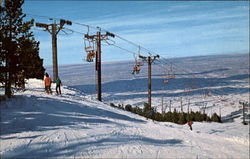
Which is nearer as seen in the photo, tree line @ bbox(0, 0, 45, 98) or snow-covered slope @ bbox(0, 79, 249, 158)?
snow-covered slope @ bbox(0, 79, 249, 158)

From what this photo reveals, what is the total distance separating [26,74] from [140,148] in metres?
9.14


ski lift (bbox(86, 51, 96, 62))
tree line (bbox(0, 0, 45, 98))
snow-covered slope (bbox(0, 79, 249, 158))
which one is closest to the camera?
snow-covered slope (bbox(0, 79, 249, 158))

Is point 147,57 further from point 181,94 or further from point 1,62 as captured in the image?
point 181,94

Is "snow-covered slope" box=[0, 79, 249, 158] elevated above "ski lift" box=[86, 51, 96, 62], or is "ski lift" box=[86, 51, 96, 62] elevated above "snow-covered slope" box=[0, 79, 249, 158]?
"ski lift" box=[86, 51, 96, 62]

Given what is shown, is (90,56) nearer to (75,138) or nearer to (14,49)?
(14,49)

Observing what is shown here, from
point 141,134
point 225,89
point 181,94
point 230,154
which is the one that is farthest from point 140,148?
point 225,89

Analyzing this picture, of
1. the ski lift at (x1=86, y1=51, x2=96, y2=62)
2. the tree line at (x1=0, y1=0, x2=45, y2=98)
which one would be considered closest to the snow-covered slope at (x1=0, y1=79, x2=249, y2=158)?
the tree line at (x1=0, y1=0, x2=45, y2=98)

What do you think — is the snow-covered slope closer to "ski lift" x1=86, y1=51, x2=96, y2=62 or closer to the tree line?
the tree line

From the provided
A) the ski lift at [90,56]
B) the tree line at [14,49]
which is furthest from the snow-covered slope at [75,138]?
the ski lift at [90,56]

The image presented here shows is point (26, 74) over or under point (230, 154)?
over

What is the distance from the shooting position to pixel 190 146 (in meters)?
13.1

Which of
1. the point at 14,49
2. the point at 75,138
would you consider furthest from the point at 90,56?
the point at 75,138

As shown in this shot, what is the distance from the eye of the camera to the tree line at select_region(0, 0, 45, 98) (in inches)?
584

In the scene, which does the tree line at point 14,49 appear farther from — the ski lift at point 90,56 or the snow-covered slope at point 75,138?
the ski lift at point 90,56
